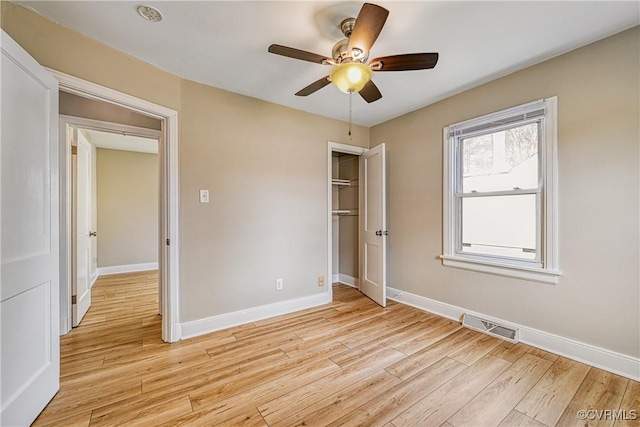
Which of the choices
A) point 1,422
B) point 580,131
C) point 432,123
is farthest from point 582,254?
point 1,422

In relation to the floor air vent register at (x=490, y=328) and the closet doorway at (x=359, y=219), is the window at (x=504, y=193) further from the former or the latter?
the closet doorway at (x=359, y=219)

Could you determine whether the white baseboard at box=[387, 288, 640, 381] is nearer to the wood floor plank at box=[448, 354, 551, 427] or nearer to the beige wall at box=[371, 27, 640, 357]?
the beige wall at box=[371, 27, 640, 357]

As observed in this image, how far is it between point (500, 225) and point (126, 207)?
639cm

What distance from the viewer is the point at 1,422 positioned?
127 centimetres

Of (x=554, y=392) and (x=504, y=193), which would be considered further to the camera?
(x=504, y=193)

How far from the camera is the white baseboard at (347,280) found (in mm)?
4166

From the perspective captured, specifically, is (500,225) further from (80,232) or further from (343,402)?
(80,232)

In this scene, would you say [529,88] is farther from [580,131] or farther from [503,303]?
[503,303]

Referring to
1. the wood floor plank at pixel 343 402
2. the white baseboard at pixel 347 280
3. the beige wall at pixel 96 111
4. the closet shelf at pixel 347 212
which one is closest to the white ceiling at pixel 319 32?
the beige wall at pixel 96 111

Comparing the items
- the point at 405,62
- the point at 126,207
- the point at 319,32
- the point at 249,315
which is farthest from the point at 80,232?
the point at 405,62

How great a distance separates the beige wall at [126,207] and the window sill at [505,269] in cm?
567

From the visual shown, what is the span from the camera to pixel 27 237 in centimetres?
147

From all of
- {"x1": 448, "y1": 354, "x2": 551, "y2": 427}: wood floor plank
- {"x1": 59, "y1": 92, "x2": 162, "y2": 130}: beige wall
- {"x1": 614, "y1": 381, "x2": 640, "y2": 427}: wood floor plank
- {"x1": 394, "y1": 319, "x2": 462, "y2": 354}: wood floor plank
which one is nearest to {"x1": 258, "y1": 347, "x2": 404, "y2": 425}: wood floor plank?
{"x1": 394, "y1": 319, "x2": 462, "y2": 354}: wood floor plank

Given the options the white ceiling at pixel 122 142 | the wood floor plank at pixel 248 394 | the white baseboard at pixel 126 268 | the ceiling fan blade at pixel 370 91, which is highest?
the white ceiling at pixel 122 142
